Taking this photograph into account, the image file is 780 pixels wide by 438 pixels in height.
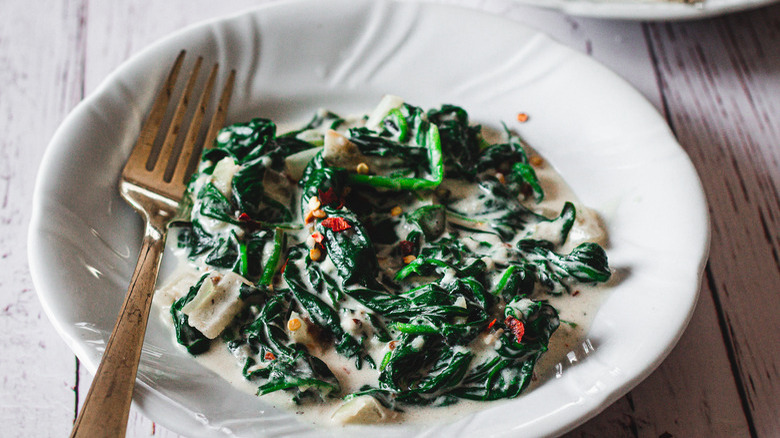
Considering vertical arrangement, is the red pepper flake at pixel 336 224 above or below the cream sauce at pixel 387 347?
above

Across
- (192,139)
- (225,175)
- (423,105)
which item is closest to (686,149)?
(423,105)

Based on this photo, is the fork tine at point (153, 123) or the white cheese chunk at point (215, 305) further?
the fork tine at point (153, 123)

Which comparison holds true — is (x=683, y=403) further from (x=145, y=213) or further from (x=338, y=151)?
(x=145, y=213)

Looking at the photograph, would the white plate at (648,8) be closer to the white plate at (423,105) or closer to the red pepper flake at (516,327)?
the white plate at (423,105)

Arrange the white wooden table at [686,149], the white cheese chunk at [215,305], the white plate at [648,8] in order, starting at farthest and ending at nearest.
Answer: the white plate at [648,8] → the white wooden table at [686,149] → the white cheese chunk at [215,305]

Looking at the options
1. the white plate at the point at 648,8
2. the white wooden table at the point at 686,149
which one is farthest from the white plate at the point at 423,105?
the white wooden table at the point at 686,149

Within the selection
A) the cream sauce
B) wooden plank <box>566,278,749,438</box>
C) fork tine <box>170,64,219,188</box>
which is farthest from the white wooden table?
fork tine <box>170,64,219,188</box>

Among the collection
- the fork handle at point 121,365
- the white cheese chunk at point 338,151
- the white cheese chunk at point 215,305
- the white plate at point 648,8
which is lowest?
the white cheese chunk at point 215,305

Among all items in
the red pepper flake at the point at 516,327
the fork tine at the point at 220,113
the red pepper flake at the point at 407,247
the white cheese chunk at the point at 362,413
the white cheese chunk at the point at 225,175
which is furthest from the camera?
the fork tine at the point at 220,113
